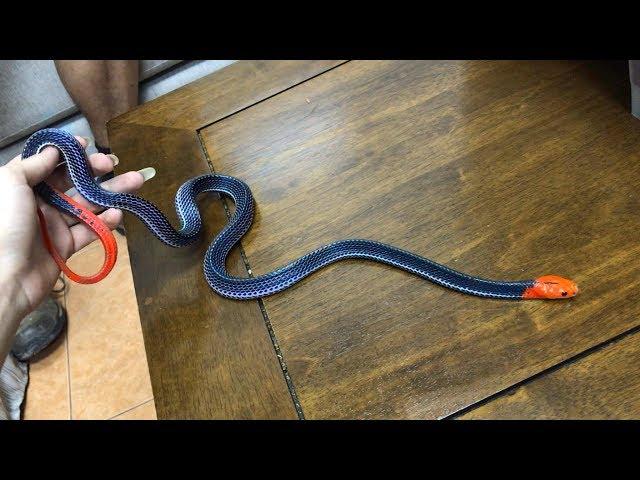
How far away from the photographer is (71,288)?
58.7 inches

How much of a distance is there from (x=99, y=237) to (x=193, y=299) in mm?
185

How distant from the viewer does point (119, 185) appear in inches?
36.1

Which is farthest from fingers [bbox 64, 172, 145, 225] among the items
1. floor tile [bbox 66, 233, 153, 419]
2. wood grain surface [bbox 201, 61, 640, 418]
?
floor tile [bbox 66, 233, 153, 419]

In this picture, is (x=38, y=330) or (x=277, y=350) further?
(x=38, y=330)

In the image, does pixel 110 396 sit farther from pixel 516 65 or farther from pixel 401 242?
pixel 516 65

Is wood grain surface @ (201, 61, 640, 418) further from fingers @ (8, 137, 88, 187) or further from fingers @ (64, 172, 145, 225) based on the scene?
fingers @ (8, 137, 88, 187)

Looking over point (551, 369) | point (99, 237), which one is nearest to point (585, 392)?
point (551, 369)

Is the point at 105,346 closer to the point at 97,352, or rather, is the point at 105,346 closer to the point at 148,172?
the point at 97,352

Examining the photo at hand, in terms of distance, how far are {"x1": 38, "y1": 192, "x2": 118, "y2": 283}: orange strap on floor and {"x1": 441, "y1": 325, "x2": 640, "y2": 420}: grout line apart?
21.3 inches

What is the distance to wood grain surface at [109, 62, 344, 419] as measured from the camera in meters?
0.73

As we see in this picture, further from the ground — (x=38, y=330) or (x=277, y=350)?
(x=277, y=350)

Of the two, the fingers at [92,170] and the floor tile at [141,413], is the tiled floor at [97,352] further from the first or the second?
the fingers at [92,170]

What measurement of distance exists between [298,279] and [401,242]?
0.57 feet

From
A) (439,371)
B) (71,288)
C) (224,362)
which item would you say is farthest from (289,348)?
(71,288)
